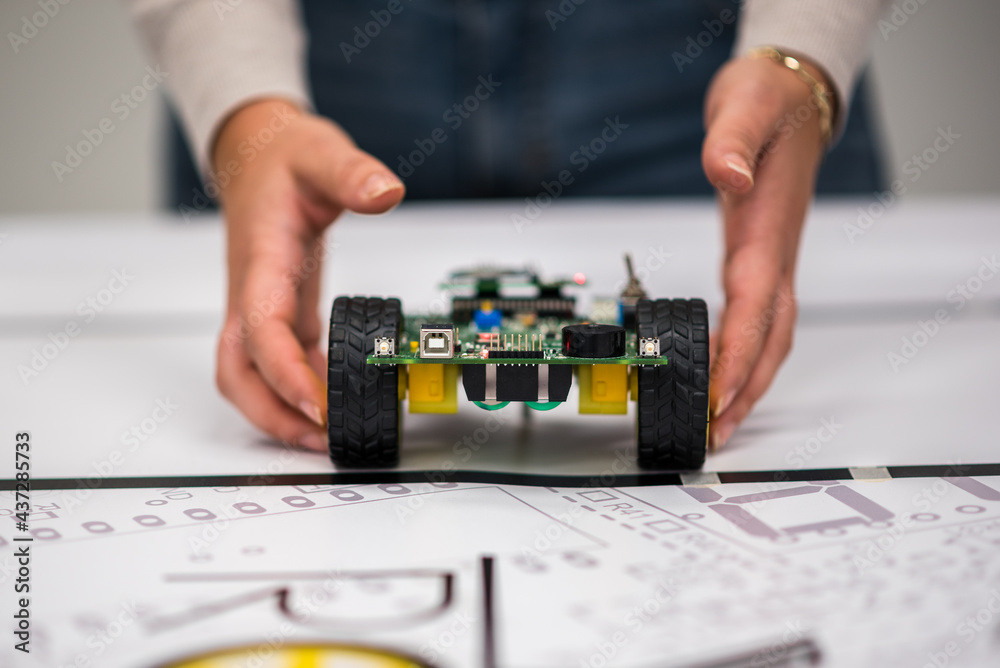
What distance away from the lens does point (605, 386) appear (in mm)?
1096

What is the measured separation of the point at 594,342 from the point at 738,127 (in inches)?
19.0

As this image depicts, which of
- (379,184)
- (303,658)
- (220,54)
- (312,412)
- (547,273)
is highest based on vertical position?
(220,54)

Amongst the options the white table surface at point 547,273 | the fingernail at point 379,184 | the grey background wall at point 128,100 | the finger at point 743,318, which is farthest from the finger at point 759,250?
the grey background wall at point 128,100

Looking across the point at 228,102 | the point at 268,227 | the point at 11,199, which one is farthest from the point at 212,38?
the point at 11,199

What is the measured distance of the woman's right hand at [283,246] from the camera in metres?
1.24

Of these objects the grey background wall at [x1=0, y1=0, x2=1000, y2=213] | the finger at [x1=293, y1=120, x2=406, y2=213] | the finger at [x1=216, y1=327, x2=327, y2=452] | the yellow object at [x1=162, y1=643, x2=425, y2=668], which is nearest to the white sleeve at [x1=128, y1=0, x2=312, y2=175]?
the finger at [x1=293, y1=120, x2=406, y2=213]

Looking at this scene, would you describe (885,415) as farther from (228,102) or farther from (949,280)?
(228,102)

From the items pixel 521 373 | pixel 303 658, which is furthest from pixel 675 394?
pixel 303 658

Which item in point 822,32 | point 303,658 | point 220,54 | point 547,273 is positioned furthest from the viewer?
point 547,273

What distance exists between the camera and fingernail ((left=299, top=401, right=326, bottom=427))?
1.19m

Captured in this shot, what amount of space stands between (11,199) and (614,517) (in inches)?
162

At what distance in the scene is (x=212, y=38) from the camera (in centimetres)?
179

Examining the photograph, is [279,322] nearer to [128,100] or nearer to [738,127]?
A: [738,127]

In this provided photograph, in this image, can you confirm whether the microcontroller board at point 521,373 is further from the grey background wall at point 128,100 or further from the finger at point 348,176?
the grey background wall at point 128,100
